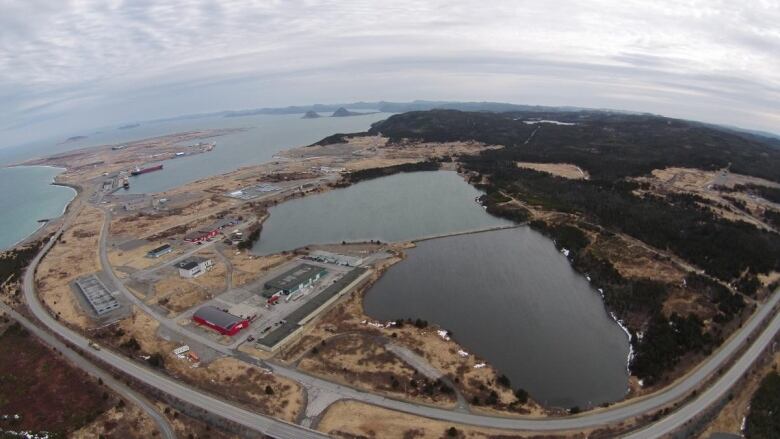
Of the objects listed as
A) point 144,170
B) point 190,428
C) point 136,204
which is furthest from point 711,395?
point 144,170

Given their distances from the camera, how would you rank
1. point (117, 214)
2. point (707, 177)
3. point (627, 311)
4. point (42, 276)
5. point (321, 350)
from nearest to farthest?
point (321, 350) → point (627, 311) → point (42, 276) → point (117, 214) → point (707, 177)

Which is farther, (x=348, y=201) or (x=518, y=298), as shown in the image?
(x=348, y=201)

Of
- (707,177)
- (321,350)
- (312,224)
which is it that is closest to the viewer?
(321,350)

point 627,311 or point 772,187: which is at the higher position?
point 772,187

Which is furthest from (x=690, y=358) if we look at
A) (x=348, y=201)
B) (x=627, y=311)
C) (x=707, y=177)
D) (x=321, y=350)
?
(x=707, y=177)

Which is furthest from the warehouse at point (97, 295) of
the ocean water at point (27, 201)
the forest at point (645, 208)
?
the forest at point (645, 208)

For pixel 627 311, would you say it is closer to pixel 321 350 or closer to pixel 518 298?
pixel 518 298

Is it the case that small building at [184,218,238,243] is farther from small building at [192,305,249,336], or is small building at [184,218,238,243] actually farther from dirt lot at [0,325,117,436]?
dirt lot at [0,325,117,436]
